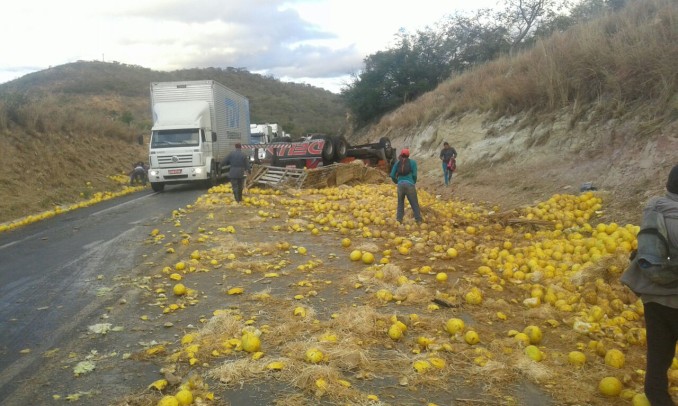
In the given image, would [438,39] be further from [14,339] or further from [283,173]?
[14,339]

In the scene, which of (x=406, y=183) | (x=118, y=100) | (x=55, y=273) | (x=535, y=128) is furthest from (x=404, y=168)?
(x=118, y=100)

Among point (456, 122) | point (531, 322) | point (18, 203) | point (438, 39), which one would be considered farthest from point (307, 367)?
point (438, 39)

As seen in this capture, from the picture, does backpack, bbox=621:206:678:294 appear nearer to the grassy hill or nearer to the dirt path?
the dirt path

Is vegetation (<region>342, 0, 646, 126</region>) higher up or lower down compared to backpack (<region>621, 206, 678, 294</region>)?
higher up

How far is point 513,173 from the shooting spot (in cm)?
1520

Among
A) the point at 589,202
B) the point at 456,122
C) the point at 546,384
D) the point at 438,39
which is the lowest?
the point at 546,384

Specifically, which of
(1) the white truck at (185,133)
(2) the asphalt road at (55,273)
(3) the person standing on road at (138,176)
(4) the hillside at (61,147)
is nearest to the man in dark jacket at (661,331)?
(2) the asphalt road at (55,273)

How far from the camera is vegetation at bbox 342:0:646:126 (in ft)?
128

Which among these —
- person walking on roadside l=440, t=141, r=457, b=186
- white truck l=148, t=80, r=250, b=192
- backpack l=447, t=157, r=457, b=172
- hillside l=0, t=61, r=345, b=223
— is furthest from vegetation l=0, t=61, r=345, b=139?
backpack l=447, t=157, r=457, b=172

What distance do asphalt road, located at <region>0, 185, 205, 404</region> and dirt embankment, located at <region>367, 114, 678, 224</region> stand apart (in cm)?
878

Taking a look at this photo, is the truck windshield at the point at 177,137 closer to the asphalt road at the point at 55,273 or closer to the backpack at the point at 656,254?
the asphalt road at the point at 55,273

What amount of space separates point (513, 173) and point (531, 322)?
10210 millimetres

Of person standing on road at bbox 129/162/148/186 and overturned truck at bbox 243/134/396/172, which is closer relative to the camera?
overturned truck at bbox 243/134/396/172

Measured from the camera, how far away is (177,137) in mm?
22109
